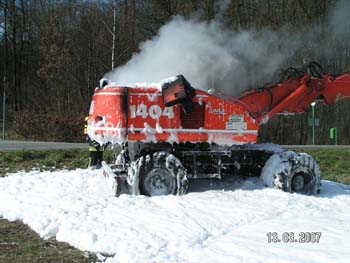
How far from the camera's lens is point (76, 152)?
17781mm

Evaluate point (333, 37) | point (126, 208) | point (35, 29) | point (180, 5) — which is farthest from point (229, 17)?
point (35, 29)

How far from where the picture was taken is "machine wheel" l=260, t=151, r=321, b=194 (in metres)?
9.61

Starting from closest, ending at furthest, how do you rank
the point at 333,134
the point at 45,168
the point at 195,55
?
the point at 195,55 → the point at 45,168 → the point at 333,134

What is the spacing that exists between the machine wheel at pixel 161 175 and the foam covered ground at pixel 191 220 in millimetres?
329

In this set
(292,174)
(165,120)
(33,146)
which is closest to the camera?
(165,120)

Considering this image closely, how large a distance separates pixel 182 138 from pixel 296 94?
9.10 feet

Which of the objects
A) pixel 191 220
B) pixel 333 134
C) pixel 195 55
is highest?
pixel 195 55

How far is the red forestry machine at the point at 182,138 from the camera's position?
924 cm

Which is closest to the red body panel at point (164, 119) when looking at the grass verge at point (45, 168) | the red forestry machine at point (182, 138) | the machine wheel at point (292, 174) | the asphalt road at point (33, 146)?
the red forestry machine at point (182, 138)

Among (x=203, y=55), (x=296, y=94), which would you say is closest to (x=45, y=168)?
(x=203, y=55)

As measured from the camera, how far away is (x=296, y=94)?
1061 cm

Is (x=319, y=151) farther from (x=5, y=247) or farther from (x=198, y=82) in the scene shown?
(x=5, y=247)

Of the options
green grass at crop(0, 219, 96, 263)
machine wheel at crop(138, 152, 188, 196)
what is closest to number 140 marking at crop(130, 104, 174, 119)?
machine wheel at crop(138, 152, 188, 196)

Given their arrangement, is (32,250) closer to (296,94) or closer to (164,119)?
(164,119)
